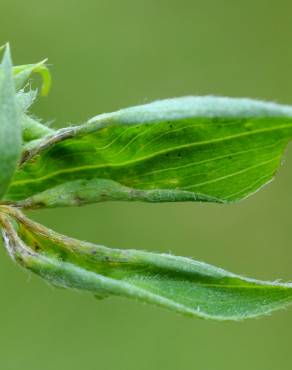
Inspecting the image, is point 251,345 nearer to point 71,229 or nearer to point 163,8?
point 71,229

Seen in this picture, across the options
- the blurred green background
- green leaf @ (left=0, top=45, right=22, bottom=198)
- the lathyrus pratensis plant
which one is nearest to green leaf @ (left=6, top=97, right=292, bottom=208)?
the lathyrus pratensis plant

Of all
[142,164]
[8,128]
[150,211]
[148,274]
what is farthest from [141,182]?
[150,211]

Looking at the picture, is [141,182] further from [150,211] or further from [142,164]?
[150,211]

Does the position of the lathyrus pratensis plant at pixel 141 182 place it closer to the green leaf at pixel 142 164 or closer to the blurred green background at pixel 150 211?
the green leaf at pixel 142 164

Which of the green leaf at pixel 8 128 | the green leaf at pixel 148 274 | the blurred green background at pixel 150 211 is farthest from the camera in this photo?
the blurred green background at pixel 150 211

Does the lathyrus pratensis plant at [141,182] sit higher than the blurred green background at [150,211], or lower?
higher

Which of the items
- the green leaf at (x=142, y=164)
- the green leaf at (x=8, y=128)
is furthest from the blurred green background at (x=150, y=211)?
the green leaf at (x=8, y=128)
